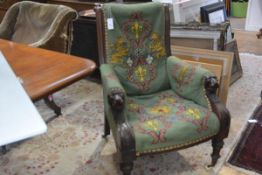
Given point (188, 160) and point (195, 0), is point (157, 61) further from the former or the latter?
point (195, 0)

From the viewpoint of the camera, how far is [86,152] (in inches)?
78.9

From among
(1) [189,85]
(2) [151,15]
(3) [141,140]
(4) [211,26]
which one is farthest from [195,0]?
(3) [141,140]

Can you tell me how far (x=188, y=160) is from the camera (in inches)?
75.2

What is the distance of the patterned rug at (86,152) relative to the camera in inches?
72.6

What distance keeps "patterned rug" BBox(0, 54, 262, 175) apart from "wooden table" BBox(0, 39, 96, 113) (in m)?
0.83

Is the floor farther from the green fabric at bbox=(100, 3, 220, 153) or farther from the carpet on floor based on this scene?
the green fabric at bbox=(100, 3, 220, 153)

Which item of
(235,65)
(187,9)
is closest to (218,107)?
(235,65)

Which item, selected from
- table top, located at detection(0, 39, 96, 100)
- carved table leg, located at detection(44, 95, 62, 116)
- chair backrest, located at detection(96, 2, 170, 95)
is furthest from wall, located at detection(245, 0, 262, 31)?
table top, located at detection(0, 39, 96, 100)

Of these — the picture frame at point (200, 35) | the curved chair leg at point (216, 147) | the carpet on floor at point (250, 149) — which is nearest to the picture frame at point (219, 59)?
the picture frame at point (200, 35)

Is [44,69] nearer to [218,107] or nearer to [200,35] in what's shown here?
[218,107]

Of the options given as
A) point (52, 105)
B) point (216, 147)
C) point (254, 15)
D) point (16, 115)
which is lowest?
point (216, 147)

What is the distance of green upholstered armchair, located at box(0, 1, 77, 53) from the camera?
2176mm

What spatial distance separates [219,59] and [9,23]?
184cm

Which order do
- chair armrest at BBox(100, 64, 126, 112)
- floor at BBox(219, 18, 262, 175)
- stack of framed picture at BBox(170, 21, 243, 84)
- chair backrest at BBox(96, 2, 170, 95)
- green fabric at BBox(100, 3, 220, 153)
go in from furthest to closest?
1. floor at BBox(219, 18, 262, 175)
2. stack of framed picture at BBox(170, 21, 243, 84)
3. chair backrest at BBox(96, 2, 170, 95)
4. green fabric at BBox(100, 3, 220, 153)
5. chair armrest at BBox(100, 64, 126, 112)
